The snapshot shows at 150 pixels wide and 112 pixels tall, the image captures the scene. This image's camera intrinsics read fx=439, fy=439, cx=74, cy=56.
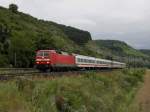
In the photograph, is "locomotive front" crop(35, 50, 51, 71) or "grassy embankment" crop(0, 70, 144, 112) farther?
"locomotive front" crop(35, 50, 51, 71)

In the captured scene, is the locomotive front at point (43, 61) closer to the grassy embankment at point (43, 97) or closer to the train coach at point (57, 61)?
the train coach at point (57, 61)

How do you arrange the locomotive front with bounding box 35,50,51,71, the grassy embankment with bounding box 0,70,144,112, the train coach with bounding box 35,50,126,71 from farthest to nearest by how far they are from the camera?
the train coach with bounding box 35,50,126,71 < the locomotive front with bounding box 35,50,51,71 < the grassy embankment with bounding box 0,70,144,112

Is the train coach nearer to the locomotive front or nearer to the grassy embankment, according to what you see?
the locomotive front

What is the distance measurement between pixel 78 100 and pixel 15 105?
7339 mm

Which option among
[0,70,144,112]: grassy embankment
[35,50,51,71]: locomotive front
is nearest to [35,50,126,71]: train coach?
[35,50,51,71]: locomotive front

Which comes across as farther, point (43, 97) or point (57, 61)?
point (57, 61)

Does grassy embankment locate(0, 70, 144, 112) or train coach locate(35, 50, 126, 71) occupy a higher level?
train coach locate(35, 50, 126, 71)

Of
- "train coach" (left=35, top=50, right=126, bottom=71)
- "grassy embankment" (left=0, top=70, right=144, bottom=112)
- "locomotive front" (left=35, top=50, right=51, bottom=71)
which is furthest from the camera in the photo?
"train coach" (left=35, top=50, right=126, bottom=71)

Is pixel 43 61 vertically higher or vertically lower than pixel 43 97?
Answer: higher

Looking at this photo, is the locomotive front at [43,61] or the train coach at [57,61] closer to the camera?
the locomotive front at [43,61]

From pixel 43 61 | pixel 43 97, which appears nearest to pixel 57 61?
pixel 43 61

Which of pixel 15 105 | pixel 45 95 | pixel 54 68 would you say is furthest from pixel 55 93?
pixel 54 68

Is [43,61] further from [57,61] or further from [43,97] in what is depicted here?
[43,97]

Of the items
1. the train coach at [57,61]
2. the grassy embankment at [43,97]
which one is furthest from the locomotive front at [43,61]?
the grassy embankment at [43,97]
